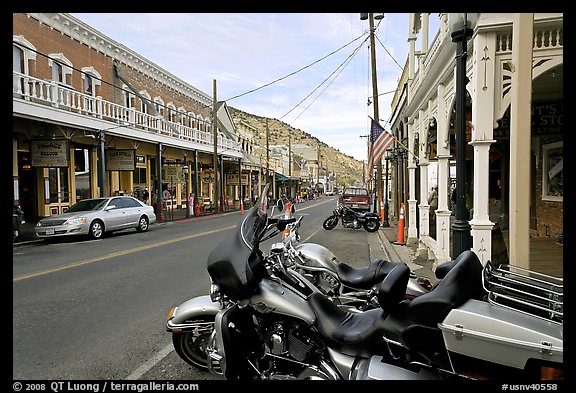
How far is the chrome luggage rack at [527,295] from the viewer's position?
2.16 metres

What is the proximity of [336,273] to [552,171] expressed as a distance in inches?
354

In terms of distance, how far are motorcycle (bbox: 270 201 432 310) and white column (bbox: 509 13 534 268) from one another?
1.21 metres

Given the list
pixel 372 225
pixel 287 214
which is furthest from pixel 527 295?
pixel 372 225

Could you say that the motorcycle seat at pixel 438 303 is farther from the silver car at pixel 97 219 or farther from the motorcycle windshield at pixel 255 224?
the silver car at pixel 97 219

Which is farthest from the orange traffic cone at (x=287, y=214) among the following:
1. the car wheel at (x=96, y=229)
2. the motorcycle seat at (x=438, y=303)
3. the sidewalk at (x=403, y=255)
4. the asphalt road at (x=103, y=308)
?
the car wheel at (x=96, y=229)

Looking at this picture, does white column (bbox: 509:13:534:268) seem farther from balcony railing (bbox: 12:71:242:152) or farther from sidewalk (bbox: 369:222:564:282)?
balcony railing (bbox: 12:71:242:152)

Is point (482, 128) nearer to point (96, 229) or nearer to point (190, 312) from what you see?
point (190, 312)

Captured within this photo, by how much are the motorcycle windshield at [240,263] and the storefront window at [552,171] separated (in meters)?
9.69

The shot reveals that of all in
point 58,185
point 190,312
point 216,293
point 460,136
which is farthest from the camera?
point 58,185

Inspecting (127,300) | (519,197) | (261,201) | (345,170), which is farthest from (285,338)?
(345,170)

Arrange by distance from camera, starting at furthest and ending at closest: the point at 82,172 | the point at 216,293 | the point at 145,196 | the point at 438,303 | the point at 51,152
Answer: the point at 145,196 < the point at 82,172 < the point at 51,152 < the point at 216,293 < the point at 438,303

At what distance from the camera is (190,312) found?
337cm

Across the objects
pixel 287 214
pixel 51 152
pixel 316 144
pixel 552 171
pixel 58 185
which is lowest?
pixel 287 214
